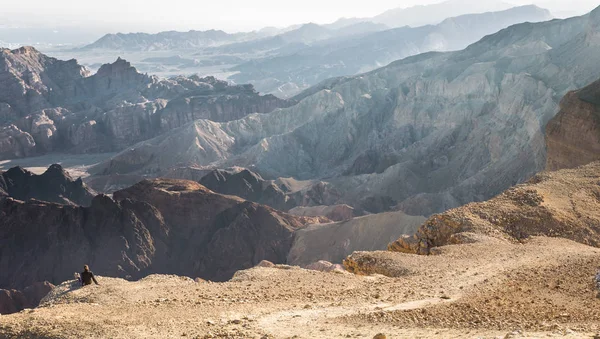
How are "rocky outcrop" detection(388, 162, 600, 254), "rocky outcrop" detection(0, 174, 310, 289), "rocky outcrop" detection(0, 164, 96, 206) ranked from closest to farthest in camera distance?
"rocky outcrop" detection(388, 162, 600, 254) → "rocky outcrop" detection(0, 174, 310, 289) → "rocky outcrop" detection(0, 164, 96, 206)

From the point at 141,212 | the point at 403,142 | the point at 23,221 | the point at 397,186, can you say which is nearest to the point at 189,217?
the point at 141,212

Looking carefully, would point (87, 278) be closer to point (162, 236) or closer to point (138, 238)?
point (138, 238)

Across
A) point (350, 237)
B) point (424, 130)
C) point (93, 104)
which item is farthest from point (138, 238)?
point (93, 104)

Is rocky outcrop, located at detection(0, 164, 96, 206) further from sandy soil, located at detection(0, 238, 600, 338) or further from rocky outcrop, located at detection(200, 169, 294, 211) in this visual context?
sandy soil, located at detection(0, 238, 600, 338)

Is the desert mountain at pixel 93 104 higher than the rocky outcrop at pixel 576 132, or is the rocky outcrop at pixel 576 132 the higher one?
the rocky outcrop at pixel 576 132

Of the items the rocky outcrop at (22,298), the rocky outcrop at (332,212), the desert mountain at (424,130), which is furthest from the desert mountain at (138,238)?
the desert mountain at (424,130)

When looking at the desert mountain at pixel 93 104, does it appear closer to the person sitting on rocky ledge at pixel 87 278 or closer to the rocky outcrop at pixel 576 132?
the rocky outcrop at pixel 576 132

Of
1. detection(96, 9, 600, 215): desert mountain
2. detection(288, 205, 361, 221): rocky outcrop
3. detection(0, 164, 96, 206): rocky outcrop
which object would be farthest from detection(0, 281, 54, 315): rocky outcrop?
detection(96, 9, 600, 215): desert mountain
